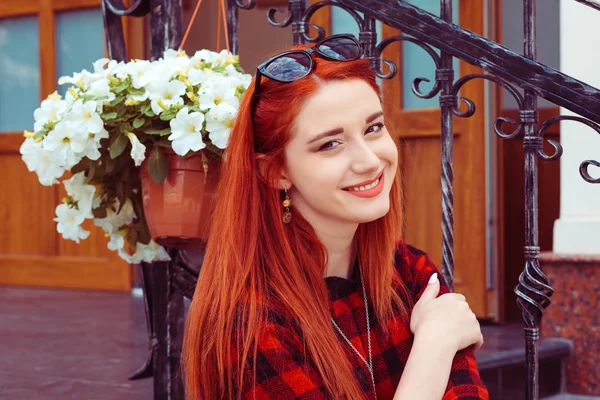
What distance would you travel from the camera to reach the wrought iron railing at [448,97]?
1907 millimetres

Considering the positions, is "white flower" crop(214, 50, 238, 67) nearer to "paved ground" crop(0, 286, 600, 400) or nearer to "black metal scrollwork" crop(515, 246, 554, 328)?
"black metal scrollwork" crop(515, 246, 554, 328)

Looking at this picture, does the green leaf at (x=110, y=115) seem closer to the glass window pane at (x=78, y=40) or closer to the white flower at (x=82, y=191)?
the white flower at (x=82, y=191)

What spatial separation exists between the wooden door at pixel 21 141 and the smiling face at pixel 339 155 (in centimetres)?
391

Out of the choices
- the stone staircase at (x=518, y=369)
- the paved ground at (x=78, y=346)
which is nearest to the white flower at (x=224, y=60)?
the paved ground at (x=78, y=346)

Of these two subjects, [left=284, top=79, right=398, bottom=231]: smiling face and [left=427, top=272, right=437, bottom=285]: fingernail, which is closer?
[left=284, top=79, right=398, bottom=231]: smiling face

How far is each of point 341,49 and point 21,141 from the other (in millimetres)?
4296

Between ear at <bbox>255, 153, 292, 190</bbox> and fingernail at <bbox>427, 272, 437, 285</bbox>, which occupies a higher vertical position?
ear at <bbox>255, 153, 292, 190</bbox>

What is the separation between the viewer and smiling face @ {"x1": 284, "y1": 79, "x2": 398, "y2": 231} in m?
1.55

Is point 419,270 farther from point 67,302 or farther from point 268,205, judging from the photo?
point 67,302

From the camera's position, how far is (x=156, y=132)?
→ 188 centimetres

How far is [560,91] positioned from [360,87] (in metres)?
0.54

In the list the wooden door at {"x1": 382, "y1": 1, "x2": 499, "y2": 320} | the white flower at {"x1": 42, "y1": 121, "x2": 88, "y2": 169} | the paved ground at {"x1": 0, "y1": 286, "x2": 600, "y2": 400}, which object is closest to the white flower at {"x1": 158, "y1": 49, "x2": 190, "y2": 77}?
the white flower at {"x1": 42, "y1": 121, "x2": 88, "y2": 169}

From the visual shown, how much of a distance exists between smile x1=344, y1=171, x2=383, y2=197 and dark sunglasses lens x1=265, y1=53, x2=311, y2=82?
221mm

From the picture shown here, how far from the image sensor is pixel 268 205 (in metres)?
1.64
